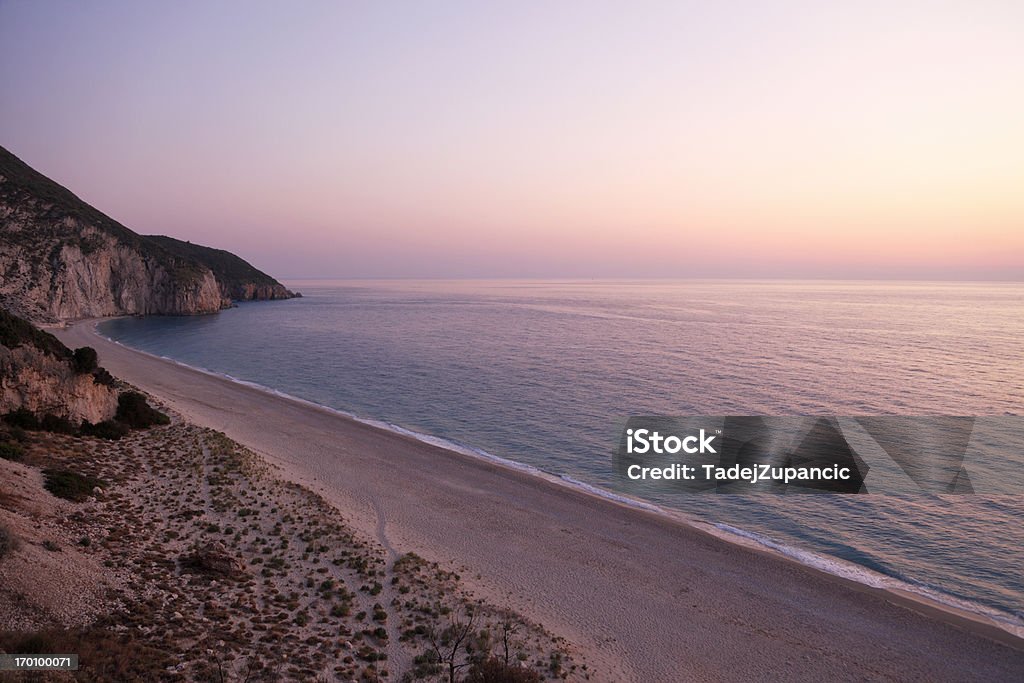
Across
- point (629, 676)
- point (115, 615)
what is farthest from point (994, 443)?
point (115, 615)

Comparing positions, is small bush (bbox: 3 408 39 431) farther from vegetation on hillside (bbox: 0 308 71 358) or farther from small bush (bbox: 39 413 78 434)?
vegetation on hillside (bbox: 0 308 71 358)

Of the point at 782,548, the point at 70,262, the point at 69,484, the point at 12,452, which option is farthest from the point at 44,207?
the point at 782,548

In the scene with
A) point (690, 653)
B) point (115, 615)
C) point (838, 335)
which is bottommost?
point (690, 653)

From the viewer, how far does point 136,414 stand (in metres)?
29.2

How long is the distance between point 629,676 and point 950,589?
13.3m

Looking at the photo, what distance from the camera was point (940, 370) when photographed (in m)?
56.6

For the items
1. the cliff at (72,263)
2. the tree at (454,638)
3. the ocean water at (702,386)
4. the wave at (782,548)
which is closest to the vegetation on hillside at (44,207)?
the cliff at (72,263)

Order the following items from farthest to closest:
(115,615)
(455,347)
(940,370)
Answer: (455,347), (940,370), (115,615)

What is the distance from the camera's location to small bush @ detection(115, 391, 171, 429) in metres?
28.7

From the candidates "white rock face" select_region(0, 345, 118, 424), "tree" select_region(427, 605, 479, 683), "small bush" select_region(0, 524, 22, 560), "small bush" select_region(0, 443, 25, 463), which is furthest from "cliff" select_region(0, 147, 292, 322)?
"tree" select_region(427, 605, 479, 683)

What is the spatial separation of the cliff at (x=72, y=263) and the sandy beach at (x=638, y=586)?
79072 mm

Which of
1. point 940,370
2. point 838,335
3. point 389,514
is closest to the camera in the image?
point 389,514

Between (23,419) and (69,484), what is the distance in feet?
25.8

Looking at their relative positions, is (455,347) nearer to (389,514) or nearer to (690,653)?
(389,514)
